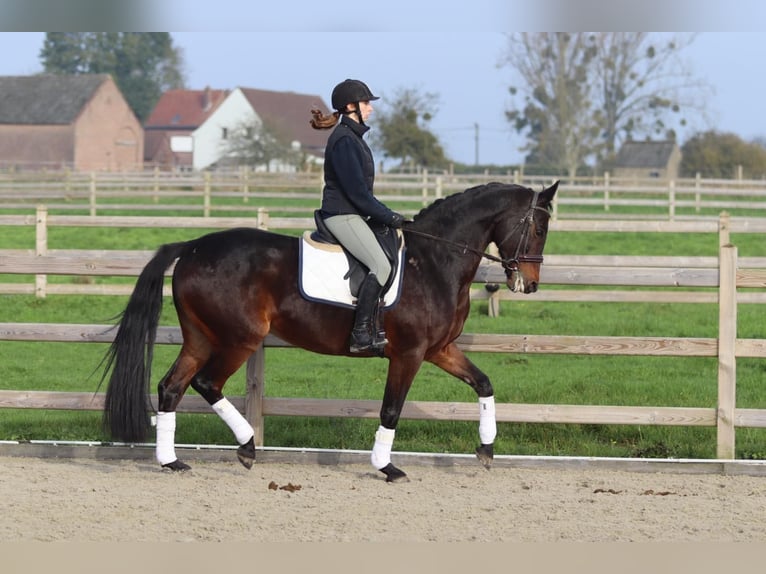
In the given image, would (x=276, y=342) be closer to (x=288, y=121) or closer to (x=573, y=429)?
(x=573, y=429)

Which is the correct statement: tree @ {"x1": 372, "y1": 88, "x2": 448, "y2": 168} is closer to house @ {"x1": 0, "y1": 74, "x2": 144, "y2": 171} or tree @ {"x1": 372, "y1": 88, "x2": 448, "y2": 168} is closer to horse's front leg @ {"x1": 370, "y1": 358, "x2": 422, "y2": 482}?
house @ {"x1": 0, "y1": 74, "x2": 144, "y2": 171}

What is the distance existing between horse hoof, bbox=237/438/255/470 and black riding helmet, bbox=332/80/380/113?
7.13 ft

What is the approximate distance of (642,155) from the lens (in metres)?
75.0

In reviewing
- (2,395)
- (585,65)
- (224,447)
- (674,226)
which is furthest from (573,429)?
(585,65)

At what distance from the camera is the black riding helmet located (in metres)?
6.71

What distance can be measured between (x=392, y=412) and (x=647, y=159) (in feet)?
233

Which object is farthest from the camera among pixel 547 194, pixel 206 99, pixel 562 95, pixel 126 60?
pixel 126 60

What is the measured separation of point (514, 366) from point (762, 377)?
2.36m

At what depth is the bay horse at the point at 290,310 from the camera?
22.3 feet

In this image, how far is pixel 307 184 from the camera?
36938 mm

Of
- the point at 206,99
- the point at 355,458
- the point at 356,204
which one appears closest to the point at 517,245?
the point at 356,204

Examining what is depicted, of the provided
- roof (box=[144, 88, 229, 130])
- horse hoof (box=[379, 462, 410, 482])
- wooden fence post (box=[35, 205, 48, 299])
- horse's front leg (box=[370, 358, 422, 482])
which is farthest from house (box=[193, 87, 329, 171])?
horse hoof (box=[379, 462, 410, 482])

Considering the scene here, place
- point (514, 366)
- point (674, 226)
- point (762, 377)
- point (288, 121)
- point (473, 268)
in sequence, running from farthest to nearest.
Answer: point (288, 121) < point (674, 226) < point (514, 366) < point (762, 377) < point (473, 268)

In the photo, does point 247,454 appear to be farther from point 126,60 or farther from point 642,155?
point 126,60
